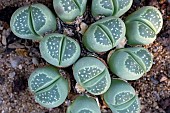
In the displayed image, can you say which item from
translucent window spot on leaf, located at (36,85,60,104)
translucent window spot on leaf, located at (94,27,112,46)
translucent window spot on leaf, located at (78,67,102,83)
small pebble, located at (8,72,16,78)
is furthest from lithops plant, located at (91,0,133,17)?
small pebble, located at (8,72,16,78)

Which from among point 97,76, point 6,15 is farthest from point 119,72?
point 6,15

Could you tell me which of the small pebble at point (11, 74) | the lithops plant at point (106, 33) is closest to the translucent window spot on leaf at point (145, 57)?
the lithops plant at point (106, 33)

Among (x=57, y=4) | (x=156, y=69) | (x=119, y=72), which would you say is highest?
(x=57, y=4)

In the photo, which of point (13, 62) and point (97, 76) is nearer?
point (97, 76)

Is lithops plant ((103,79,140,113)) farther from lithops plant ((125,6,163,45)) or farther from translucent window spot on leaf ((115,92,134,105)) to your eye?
lithops plant ((125,6,163,45))

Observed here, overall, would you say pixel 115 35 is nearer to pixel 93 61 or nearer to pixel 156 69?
pixel 93 61
